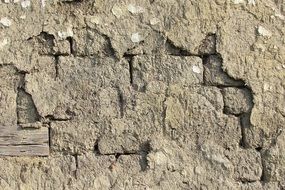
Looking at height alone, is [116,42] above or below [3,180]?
above

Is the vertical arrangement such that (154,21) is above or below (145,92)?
above

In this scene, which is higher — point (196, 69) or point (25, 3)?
point (25, 3)

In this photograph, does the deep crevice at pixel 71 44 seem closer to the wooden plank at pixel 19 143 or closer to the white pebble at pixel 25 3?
the white pebble at pixel 25 3

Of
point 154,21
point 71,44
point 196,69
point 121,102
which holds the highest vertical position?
point 154,21

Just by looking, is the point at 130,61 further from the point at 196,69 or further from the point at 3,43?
the point at 3,43

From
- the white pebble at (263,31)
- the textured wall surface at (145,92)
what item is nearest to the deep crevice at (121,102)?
the textured wall surface at (145,92)

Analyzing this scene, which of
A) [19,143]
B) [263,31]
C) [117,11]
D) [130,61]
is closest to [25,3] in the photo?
[117,11]

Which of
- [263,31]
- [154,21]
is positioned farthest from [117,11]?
[263,31]

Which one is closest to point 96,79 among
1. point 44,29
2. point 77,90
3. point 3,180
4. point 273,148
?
point 77,90

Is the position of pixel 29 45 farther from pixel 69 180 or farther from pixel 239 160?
pixel 239 160

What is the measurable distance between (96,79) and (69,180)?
0.54 metres

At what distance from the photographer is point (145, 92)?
12.8 feet

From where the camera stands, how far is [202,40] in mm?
3941

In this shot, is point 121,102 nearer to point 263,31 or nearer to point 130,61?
point 130,61
